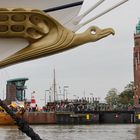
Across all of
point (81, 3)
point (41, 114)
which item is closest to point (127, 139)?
point (81, 3)

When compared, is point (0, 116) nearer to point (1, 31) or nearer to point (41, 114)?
point (41, 114)

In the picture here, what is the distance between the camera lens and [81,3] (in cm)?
553

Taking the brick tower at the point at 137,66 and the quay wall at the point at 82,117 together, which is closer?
the quay wall at the point at 82,117

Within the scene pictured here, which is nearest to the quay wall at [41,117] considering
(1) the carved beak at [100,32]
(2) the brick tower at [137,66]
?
(2) the brick tower at [137,66]

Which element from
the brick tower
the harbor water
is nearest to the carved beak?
the harbor water

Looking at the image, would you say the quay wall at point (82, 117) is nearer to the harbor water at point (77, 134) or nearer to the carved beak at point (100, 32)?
the harbor water at point (77, 134)

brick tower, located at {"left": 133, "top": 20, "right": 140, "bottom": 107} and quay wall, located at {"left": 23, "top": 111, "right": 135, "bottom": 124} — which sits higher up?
brick tower, located at {"left": 133, "top": 20, "right": 140, "bottom": 107}

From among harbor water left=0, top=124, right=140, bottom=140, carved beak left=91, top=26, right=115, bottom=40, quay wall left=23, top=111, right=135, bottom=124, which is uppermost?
carved beak left=91, top=26, right=115, bottom=40

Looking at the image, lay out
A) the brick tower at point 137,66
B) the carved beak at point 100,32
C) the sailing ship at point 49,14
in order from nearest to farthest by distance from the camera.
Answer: the sailing ship at point 49,14 → the carved beak at point 100,32 → the brick tower at point 137,66

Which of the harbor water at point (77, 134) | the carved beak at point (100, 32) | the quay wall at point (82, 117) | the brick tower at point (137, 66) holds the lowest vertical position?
the harbor water at point (77, 134)

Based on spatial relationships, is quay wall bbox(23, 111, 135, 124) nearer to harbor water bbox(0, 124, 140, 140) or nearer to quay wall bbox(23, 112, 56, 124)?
quay wall bbox(23, 112, 56, 124)

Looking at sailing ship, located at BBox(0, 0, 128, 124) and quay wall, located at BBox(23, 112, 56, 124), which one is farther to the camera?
quay wall, located at BBox(23, 112, 56, 124)

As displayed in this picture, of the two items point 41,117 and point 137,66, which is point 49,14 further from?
point 137,66

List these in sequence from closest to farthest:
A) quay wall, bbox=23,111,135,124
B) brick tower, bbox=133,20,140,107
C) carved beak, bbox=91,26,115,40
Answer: carved beak, bbox=91,26,115,40 < quay wall, bbox=23,111,135,124 < brick tower, bbox=133,20,140,107
